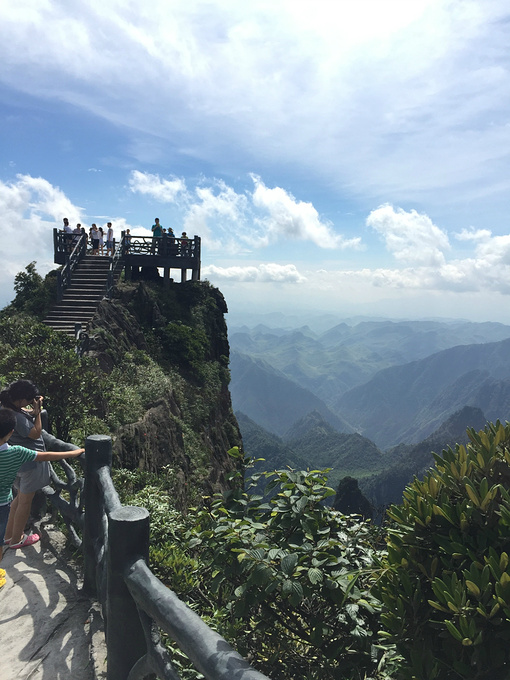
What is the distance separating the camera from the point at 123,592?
2.48 metres

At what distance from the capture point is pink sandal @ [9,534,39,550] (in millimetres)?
4988

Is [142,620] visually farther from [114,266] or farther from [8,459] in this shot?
[114,266]

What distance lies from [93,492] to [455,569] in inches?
116

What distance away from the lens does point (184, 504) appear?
12648 millimetres

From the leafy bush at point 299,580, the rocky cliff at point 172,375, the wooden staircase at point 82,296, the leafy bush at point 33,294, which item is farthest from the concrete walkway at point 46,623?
the leafy bush at point 33,294

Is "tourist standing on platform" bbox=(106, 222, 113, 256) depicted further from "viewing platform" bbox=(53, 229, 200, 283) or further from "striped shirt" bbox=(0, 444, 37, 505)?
"striped shirt" bbox=(0, 444, 37, 505)

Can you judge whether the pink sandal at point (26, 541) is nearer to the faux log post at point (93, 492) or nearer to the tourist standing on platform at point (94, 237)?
the faux log post at point (93, 492)

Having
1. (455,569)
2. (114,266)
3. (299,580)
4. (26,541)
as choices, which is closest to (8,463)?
(26,541)

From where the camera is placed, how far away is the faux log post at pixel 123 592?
2.43 meters

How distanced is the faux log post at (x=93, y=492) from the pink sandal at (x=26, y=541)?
155 centimetres

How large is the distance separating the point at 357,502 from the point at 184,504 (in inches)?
3066

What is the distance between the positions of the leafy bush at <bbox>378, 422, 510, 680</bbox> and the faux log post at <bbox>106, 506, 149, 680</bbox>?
138 centimetres

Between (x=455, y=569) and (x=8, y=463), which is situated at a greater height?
(x=455, y=569)

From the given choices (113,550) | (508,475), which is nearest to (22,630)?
(113,550)
